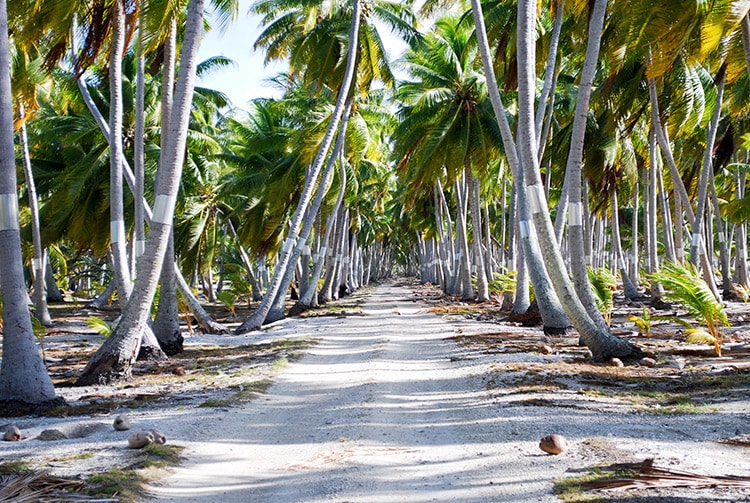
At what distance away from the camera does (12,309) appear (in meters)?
7.30

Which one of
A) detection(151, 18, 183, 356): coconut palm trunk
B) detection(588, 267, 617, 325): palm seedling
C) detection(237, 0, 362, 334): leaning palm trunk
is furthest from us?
detection(237, 0, 362, 334): leaning palm trunk

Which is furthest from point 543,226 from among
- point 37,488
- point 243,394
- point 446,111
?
point 446,111

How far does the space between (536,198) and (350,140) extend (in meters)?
15.0

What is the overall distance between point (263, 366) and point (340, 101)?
9.43 metres

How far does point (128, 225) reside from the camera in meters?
25.9

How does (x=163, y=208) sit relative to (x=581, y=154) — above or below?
below

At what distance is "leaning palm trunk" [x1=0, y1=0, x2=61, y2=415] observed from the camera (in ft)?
23.8

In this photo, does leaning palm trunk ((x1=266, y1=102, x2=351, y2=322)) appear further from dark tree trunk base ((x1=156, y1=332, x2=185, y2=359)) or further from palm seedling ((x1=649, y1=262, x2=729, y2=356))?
palm seedling ((x1=649, y1=262, x2=729, y2=356))

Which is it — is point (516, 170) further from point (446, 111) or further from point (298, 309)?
point (298, 309)

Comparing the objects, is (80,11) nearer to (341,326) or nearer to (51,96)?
(341,326)

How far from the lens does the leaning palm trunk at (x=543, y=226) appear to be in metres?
9.59

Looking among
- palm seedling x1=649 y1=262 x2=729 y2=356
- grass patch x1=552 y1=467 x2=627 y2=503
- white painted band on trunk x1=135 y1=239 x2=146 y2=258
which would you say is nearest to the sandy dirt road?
grass patch x1=552 y1=467 x2=627 y2=503

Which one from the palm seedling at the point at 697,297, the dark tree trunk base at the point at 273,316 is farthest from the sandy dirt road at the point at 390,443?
the dark tree trunk base at the point at 273,316

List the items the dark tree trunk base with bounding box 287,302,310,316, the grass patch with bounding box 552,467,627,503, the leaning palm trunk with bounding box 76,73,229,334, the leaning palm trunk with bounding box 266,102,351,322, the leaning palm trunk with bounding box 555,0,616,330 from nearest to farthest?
the grass patch with bounding box 552,467,627,503, the leaning palm trunk with bounding box 555,0,616,330, the leaning palm trunk with bounding box 76,73,229,334, the leaning palm trunk with bounding box 266,102,351,322, the dark tree trunk base with bounding box 287,302,310,316
